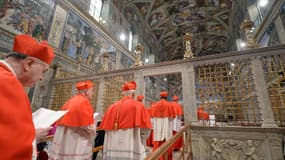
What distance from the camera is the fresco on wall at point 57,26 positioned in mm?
7788

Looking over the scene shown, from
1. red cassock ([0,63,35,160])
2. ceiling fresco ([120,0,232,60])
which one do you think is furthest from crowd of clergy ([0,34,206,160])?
ceiling fresco ([120,0,232,60])

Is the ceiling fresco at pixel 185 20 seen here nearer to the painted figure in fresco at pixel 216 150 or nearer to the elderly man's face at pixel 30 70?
the painted figure in fresco at pixel 216 150

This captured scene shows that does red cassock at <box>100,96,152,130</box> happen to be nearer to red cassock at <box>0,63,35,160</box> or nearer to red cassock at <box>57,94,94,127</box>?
red cassock at <box>57,94,94,127</box>

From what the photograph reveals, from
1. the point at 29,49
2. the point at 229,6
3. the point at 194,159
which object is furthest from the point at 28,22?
the point at 229,6

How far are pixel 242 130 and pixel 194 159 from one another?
1491 mm

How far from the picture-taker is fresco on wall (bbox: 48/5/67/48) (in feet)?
25.6

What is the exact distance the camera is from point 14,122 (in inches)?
24.8

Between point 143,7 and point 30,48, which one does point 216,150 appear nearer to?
point 30,48

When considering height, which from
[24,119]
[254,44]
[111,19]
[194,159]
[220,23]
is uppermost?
[220,23]

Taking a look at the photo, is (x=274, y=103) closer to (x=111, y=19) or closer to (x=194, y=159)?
(x=194, y=159)

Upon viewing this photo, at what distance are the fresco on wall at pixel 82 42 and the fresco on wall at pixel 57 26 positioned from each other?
11.2 inches

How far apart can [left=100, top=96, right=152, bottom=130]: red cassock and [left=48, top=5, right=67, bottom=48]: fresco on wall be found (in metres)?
6.94

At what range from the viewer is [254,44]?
4.29 m

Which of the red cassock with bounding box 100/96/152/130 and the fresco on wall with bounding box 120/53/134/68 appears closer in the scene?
the red cassock with bounding box 100/96/152/130
